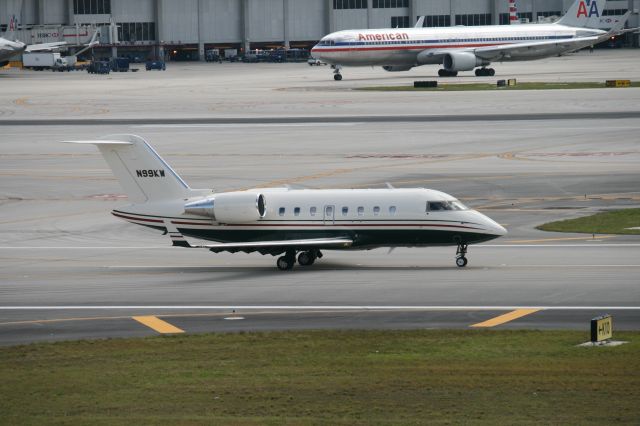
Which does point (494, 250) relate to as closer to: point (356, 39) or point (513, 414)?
point (513, 414)

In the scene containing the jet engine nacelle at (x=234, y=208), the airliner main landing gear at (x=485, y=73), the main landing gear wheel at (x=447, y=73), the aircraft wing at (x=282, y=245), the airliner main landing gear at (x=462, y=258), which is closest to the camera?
the aircraft wing at (x=282, y=245)

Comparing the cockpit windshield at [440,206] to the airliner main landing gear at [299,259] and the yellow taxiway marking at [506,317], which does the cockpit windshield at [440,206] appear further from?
the yellow taxiway marking at [506,317]

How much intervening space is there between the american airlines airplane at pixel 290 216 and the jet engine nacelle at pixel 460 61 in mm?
110968

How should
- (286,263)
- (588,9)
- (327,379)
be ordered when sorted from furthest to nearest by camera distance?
(588,9) < (286,263) < (327,379)

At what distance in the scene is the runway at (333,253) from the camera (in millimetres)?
37906

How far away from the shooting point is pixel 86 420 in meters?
25.5

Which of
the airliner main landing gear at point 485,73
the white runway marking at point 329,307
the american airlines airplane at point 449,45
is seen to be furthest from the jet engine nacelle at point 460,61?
the white runway marking at point 329,307

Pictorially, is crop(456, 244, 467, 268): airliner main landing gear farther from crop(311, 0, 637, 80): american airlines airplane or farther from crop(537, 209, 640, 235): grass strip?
crop(311, 0, 637, 80): american airlines airplane

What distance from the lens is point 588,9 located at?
163 meters

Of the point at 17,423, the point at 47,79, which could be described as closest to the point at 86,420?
the point at 17,423

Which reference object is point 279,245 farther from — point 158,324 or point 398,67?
point 398,67

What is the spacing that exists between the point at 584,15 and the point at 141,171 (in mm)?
125390

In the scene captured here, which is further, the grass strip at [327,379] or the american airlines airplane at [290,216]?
the american airlines airplane at [290,216]

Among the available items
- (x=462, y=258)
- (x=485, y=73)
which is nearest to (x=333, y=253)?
(x=462, y=258)
